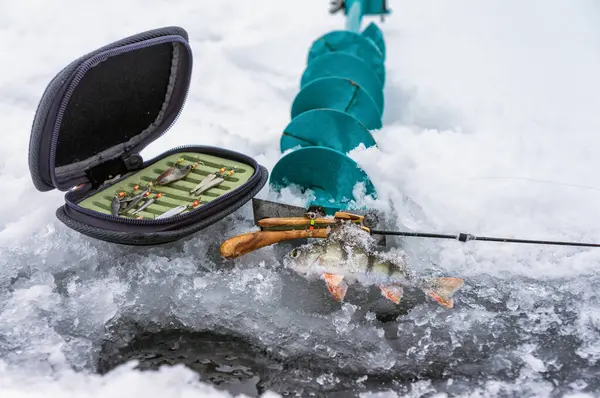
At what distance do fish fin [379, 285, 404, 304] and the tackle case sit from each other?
625 mm

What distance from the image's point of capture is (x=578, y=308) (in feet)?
7.04

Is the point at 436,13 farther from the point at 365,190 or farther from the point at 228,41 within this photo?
the point at 365,190

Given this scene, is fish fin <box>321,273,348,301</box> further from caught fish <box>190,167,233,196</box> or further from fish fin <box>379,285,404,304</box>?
caught fish <box>190,167,233,196</box>

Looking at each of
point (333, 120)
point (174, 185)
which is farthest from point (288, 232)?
point (333, 120)

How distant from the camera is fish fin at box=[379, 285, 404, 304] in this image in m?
2.14

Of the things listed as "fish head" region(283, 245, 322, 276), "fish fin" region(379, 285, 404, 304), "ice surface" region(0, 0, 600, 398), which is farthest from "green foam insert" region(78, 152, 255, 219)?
"fish fin" region(379, 285, 404, 304)

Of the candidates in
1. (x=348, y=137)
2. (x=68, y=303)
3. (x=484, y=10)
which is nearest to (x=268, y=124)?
(x=348, y=137)

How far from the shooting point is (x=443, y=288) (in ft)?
7.13

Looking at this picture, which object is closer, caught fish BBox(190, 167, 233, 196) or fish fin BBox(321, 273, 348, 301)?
fish fin BBox(321, 273, 348, 301)

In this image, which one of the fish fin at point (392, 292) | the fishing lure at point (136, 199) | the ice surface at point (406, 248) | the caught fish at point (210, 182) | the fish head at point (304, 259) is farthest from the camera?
the caught fish at point (210, 182)

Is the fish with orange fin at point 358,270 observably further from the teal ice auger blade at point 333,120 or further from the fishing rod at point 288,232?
the teal ice auger blade at point 333,120

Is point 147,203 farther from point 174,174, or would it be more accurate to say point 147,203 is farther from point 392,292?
point 392,292

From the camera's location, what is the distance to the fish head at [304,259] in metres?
2.26

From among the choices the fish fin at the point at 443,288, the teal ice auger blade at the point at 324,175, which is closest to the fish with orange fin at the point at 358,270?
the fish fin at the point at 443,288
